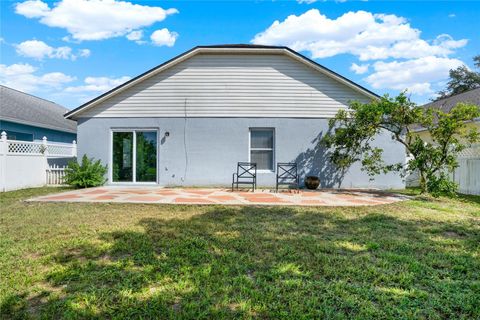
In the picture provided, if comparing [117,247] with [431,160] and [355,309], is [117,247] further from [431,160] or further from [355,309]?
[431,160]

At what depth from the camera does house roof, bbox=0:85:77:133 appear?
1472 cm

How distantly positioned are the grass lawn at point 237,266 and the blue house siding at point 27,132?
11563 mm

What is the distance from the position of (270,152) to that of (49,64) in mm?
13501

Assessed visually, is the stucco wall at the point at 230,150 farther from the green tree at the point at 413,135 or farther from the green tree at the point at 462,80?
the green tree at the point at 462,80

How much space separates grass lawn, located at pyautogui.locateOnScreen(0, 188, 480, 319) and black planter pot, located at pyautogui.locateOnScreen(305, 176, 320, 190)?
15.4 ft

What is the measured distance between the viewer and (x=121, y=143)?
11359mm

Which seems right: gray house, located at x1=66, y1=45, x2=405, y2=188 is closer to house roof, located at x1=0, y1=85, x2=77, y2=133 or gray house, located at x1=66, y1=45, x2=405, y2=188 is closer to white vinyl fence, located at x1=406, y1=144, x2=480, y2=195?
white vinyl fence, located at x1=406, y1=144, x2=480, y2=195

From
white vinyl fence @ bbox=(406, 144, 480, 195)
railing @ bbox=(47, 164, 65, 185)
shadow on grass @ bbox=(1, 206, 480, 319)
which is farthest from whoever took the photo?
railing @ bbox=(47, 164, 65, 185)

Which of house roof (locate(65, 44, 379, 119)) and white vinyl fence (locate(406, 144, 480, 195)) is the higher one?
house roof (locate(65, 44, 379, 119))

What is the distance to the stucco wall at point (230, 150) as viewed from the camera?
435 inches

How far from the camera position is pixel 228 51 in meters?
11.0

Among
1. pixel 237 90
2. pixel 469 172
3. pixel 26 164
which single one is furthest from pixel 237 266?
pixel 26 164

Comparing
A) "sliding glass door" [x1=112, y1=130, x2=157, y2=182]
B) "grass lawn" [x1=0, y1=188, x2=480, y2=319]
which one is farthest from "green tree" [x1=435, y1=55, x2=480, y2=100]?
"grass lawn" [x1=0, y1=188, x2=480, y2=319]

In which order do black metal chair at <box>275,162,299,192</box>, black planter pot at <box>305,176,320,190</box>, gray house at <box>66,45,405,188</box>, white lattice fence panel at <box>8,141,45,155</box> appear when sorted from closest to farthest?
white lattice fence panel at <box>8,141,45,155</box> → black planter pot at <box>305,176,320,190</box> → black metal chair at <box>275,162,299,192</box> → gray house at <box>66,45,405,188</box>
